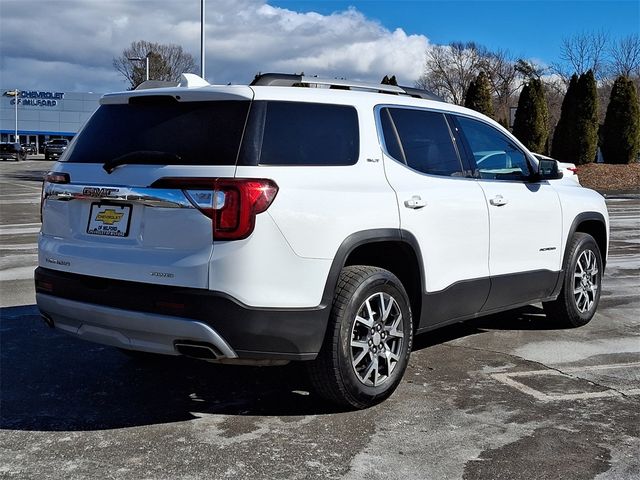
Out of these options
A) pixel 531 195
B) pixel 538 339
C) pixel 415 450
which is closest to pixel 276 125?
pixel 415 450

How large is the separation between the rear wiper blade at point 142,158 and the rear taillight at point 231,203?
0.31m

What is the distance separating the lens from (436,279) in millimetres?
4914

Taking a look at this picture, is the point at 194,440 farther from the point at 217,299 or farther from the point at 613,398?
the point at 613,398

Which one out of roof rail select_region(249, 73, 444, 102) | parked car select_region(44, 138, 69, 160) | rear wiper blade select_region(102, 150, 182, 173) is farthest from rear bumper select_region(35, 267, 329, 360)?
parked car select_region(44, 138, 69, 160)

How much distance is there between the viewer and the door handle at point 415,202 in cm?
466

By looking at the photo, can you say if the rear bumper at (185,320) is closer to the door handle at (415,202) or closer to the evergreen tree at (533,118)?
the door handle at (415,202)

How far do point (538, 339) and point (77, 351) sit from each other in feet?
12.2

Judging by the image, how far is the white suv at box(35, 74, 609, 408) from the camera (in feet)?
12.8

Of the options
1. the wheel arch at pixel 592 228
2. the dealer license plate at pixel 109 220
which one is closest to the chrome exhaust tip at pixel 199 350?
the dealer license plate at pixel 109 220

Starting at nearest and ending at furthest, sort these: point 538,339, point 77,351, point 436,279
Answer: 1. point 436,279
2. point 77,351
3. point 538,339

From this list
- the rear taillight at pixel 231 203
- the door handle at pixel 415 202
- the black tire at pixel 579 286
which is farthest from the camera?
the black tire at pixel 579 286

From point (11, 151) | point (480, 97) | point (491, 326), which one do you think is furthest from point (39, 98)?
point (491, 326)

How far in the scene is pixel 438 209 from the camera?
4895 mm

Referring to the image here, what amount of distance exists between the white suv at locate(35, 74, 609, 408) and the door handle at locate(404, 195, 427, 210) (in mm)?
11
